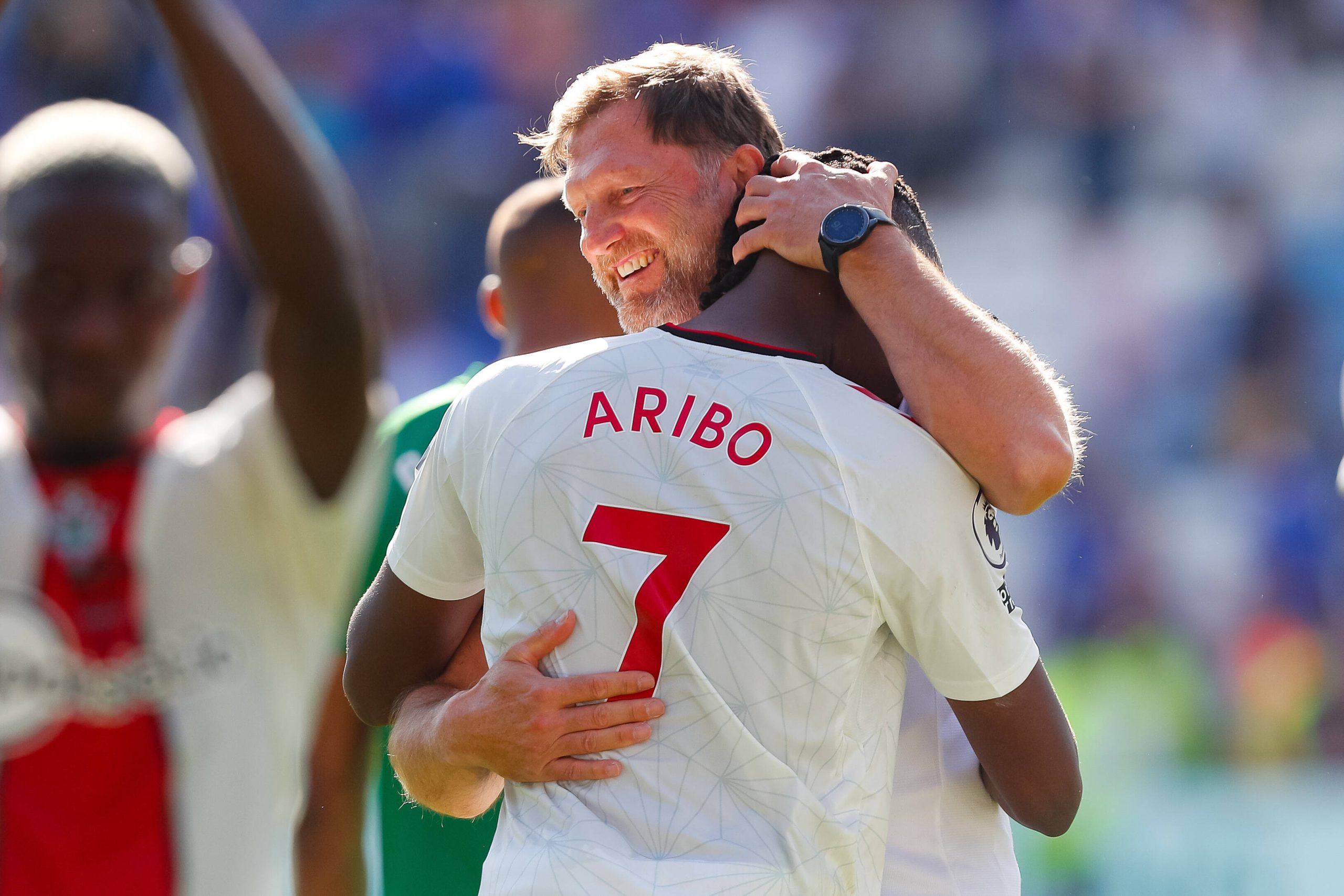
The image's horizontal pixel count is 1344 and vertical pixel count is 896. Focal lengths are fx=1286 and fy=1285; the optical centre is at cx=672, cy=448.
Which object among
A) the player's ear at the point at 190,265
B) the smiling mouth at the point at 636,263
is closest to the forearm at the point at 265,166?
the player's ear at the point at 190,265

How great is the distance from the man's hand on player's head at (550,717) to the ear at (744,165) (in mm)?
840

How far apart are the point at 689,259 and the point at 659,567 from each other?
0.66m

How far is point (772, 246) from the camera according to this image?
1.82 meters

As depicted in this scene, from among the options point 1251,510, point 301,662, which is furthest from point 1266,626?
point 301,662

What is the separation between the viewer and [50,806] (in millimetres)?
2287

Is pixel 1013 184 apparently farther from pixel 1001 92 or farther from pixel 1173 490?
pixel 1173 490

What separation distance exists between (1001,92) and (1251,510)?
9.57 feet

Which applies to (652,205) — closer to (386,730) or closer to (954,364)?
(954,364)

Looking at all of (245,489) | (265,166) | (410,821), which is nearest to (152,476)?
(245,489)

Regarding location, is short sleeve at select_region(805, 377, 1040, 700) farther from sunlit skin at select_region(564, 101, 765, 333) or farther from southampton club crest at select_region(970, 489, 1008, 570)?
sunlit skin at select_region(564, 101, 765, 333)

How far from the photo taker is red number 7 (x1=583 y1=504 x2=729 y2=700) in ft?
5.05

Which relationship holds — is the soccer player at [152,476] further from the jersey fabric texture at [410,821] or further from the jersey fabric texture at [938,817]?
the jersey fabric texture at [938,817]

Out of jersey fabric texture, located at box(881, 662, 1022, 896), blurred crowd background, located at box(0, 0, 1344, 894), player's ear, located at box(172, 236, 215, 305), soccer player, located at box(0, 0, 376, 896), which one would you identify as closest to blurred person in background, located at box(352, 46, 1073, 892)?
jersey fabric texture, located at box(881, 662, 1022, 896)

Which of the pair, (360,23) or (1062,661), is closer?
(1062,661)
